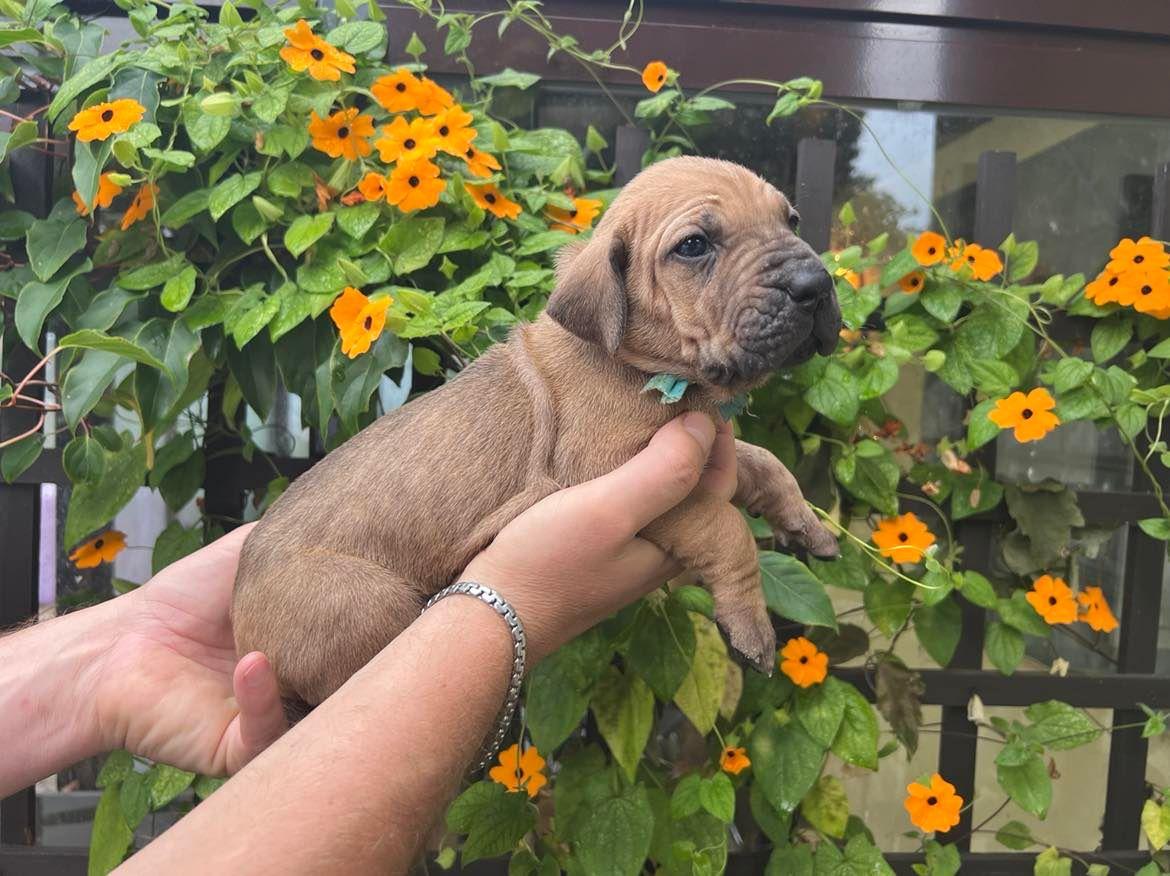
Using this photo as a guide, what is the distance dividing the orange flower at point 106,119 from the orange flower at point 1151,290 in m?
2.95

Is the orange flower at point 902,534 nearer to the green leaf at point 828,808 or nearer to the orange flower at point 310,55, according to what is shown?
the green leaf at point 828,808

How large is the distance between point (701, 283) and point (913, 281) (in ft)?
3.69

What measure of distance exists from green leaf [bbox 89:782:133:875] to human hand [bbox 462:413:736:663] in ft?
5.44

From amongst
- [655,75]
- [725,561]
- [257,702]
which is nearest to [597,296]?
[725,561]

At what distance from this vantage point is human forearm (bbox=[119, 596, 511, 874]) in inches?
52.2

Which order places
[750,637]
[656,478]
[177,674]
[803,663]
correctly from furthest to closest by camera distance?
[803,663] → [177,674] → [750,637] → [656,478]

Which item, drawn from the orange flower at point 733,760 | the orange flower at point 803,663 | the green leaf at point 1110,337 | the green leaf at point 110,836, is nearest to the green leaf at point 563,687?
the orange flower at point 733,760

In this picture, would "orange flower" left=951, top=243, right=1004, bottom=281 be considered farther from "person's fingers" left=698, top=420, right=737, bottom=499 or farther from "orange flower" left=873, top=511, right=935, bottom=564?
"person's fingers" left=698, top=420, right=737, bottom=499

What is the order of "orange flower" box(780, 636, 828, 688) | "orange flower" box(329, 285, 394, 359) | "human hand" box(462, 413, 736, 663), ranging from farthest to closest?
"orange flower" box(780, 636, 828, 688) < "orange flower" box(329, 285, 394, 359) < "human hand" box(462, 413, 736, 663)

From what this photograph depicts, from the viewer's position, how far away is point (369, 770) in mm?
1452

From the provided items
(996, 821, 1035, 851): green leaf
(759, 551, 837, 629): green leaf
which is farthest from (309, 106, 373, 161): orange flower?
(996, 821, 1035, 851): green leaf

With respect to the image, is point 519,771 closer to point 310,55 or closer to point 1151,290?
point 310,55

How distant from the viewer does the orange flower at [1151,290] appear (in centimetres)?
272

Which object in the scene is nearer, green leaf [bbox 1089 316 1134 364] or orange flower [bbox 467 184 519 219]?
orange flower [bbox 467 184 519 219]
